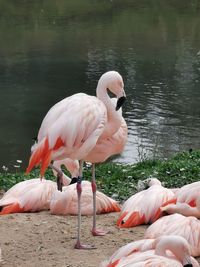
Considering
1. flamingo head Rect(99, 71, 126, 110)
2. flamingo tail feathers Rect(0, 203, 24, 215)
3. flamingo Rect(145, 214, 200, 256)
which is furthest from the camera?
flamingo tail feathers Rect(0, 203, 24, 215)

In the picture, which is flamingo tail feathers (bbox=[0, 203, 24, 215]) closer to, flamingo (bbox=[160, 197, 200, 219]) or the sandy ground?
the sandy ground

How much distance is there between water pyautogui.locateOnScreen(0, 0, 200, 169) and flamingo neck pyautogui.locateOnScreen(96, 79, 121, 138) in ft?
10.4

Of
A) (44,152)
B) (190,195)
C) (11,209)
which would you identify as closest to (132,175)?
(11,209)

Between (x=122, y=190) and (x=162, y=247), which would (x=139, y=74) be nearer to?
(x=122, y=190)

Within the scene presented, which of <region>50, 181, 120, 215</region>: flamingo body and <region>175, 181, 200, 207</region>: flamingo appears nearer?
<region>175, 181, 200, 207</region>: flamingo

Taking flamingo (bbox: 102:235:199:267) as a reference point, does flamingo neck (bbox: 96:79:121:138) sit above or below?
above

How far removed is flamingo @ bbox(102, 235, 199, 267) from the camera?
11.1 feet

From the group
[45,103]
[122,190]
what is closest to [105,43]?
[45,103]

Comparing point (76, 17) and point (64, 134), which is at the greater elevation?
point (64, 134)

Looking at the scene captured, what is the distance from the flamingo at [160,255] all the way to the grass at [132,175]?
7.29ft

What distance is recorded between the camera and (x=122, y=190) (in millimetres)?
6137

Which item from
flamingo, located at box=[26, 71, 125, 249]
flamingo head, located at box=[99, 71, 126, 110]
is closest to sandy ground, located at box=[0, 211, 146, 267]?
flamingo, located at box=[26, 71, 125, 249]

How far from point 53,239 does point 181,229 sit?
97 centimetres

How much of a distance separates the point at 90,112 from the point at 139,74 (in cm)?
1007
